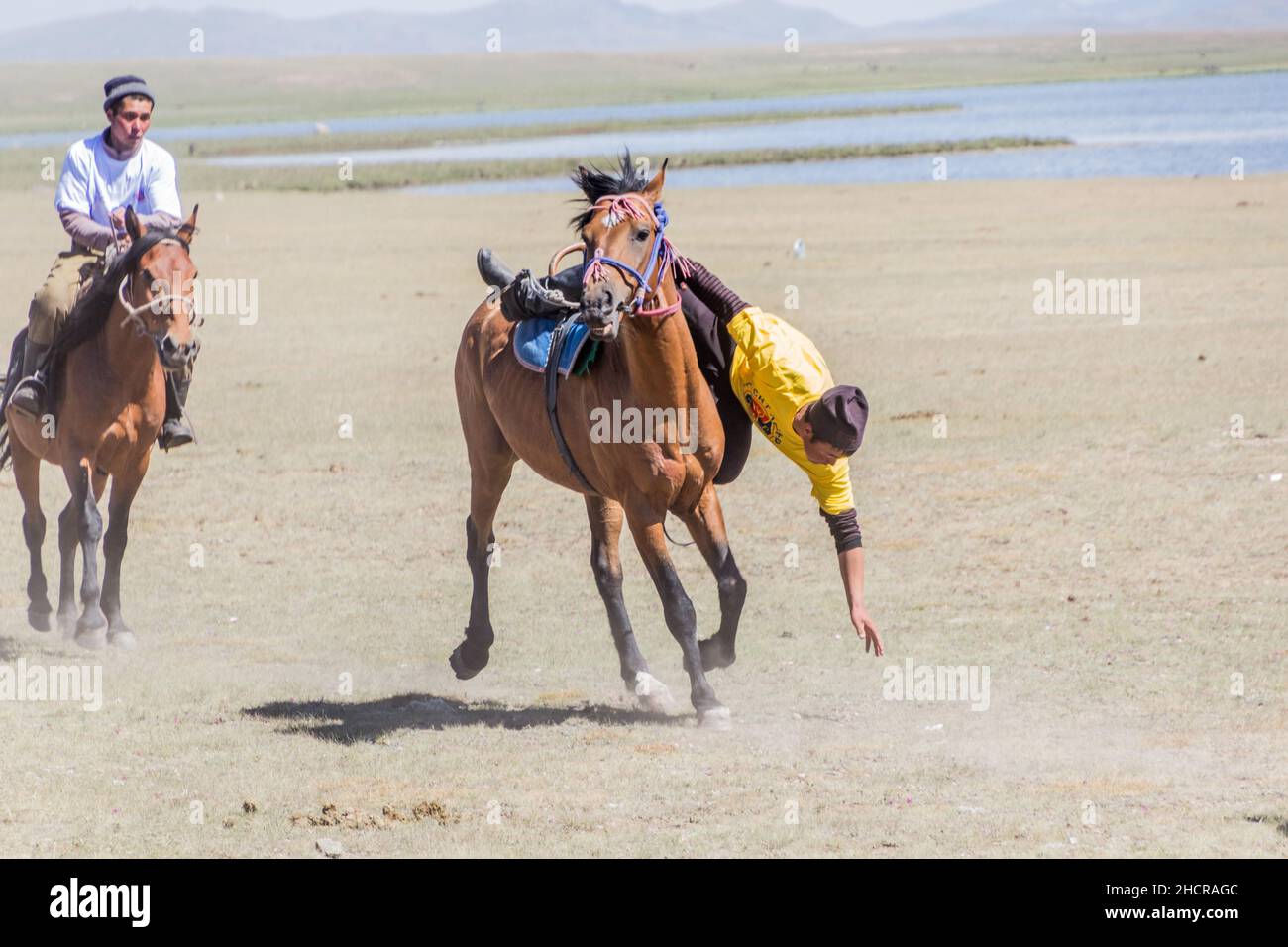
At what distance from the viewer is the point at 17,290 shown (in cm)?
2792

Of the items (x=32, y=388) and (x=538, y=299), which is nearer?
(x=538, y=299)

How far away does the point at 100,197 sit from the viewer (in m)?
10.2

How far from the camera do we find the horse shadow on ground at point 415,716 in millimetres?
8500

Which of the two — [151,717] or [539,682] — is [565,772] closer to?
[539,682]

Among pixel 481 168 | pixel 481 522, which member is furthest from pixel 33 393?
pixel 481 168

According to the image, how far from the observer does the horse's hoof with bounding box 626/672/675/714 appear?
8.62 metres

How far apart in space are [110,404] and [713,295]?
3976mm

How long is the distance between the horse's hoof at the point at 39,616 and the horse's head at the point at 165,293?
2.36 metres

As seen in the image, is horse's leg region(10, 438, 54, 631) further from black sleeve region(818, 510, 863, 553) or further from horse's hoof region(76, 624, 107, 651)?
black sleeve region(818, 510, 863, 553)

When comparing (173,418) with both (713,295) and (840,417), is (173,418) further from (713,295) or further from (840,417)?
(840,417)

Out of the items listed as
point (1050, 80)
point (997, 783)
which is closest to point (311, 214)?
point (997, 783)

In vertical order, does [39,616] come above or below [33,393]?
below

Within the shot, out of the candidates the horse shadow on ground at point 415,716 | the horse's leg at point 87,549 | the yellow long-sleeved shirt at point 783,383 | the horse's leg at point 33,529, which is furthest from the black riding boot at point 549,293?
the horse's leg at point 33,529

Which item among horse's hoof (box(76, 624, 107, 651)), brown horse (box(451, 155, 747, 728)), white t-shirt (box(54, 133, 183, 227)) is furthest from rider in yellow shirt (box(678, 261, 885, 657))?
horse's hoof (box(76, 624, 107, 651))
